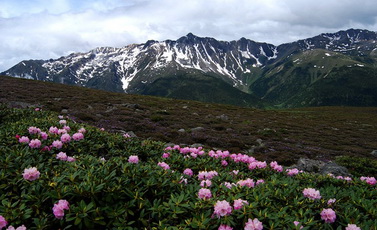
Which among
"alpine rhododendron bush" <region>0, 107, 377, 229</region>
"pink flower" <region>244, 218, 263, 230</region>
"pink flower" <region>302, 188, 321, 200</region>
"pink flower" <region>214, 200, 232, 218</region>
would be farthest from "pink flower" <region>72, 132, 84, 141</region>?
"pink flower" <region>302, 188, 321, 200</region>

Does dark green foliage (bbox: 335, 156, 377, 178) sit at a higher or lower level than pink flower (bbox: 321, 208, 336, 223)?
lower

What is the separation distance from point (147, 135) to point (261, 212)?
1515 centimetres

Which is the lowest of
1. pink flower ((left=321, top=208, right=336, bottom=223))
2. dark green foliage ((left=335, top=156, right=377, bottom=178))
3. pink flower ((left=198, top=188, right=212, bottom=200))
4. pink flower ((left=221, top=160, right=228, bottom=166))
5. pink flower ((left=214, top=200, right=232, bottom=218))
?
dark green foliage ((left=335, top=156, right=377, bottom=178))

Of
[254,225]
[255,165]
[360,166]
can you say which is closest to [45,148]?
[254,225]

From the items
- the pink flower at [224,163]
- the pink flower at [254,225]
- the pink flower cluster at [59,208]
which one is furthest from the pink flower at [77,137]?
the pink flower at [254,225]

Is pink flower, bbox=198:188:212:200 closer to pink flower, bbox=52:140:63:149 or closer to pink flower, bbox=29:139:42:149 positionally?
pink flower, bbox=52:140:63:149

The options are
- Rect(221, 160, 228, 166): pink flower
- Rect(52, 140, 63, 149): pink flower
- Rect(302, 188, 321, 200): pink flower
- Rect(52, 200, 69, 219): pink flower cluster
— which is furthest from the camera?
Rect(221, 160, 228, 166): pink flower

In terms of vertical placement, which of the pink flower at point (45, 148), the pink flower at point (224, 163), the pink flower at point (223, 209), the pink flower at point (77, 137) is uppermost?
the pink flower at point (77, 137)

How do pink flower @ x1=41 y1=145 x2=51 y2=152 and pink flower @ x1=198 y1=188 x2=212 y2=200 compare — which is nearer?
pink flower @ x1=198 y1=188 x2=212 y2=200

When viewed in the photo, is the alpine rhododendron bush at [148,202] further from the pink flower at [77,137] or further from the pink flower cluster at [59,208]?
the pink flower at [77,137]

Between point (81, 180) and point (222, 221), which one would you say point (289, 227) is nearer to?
point (222, 221)

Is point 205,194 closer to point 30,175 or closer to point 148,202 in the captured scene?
point 148,202

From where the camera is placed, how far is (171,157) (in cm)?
698

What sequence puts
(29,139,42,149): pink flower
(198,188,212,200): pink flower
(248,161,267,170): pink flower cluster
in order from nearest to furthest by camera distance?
(198,188,212,200): pink flower
(29,139,42,149): pink flower
(248,161,267,170): pink flower cluster
